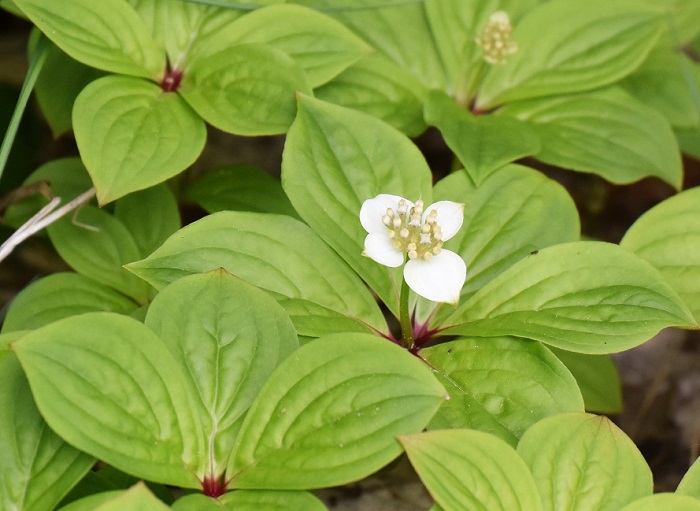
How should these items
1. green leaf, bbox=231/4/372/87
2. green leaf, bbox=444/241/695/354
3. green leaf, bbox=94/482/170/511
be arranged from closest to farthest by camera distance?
green leaf, bbox=94/482/170/511, green leaf, bbox=444/241/695/354, green leaf, bbox=231/4/372/87

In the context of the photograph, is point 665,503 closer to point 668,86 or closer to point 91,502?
point 91,502

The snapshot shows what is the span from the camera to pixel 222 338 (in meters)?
1.78

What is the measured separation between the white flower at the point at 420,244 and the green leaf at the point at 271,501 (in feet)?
1.76

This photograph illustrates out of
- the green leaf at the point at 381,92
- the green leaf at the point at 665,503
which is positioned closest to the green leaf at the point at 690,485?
the green leaf at the point at 665,503

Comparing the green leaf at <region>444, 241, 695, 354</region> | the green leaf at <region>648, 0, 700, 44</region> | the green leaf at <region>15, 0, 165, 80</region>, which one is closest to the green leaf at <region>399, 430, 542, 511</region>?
the green leaf at <region>444, 241, 695, 354</region>

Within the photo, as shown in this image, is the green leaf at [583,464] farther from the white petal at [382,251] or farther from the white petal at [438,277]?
the white petal at [382,251]

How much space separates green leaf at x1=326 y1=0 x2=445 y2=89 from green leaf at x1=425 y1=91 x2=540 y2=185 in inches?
9.8

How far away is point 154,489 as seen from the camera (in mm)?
1826

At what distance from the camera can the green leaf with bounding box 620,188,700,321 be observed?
226cm

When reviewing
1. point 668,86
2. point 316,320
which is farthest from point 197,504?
point 668,86

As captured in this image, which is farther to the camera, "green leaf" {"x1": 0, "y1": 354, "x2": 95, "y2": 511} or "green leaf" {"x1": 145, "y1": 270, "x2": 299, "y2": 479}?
"green leaf" {"x1": 145, "y1": 270, "x2": 299, "y2": 479}

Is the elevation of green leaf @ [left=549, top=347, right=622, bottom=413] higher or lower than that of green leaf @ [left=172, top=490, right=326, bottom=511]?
lower

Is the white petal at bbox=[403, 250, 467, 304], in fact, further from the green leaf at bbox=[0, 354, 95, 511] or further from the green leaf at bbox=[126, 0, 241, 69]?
the green leaf at bbox=[126, 0, 241, 69]

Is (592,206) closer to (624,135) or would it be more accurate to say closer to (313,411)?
(624,135)
